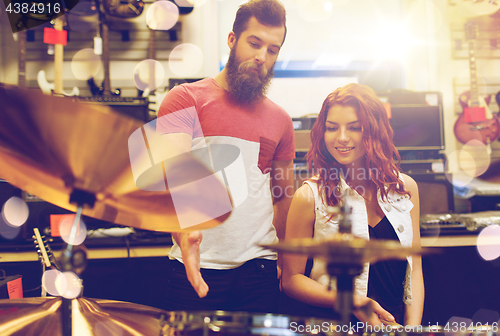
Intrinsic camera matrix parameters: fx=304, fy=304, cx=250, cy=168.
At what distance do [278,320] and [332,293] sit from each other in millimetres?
629

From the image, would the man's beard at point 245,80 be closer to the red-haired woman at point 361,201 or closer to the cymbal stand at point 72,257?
the red-haired woman at point 361,201

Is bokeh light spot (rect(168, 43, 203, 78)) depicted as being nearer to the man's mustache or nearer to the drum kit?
the man's mustache

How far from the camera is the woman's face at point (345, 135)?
1119mm

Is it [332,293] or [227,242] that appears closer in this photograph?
[332,293]

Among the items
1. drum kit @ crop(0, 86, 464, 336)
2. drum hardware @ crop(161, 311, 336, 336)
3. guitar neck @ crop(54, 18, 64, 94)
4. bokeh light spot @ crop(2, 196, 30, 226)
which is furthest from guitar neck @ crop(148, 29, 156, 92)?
drum hardware @ crop(161, 311, 336, 336)

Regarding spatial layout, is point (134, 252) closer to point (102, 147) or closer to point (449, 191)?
point (102, 147)

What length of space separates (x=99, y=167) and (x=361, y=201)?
3.02ft

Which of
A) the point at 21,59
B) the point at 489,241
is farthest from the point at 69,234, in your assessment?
the point at 21,59

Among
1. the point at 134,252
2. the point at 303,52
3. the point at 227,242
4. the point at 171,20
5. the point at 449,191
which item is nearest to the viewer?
the point at 227,242

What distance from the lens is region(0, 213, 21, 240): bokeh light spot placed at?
1.44 meters

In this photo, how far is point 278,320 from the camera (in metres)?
0.42

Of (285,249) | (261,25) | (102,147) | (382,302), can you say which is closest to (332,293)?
(382,302)

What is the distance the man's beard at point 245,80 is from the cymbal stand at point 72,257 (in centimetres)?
78

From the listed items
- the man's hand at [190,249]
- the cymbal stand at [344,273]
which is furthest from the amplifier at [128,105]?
the cymbal stand at [344,273]
